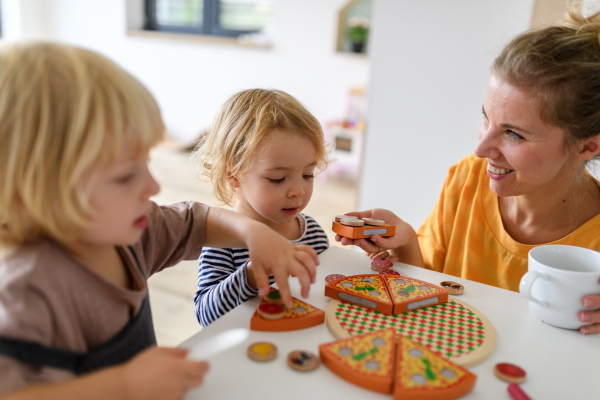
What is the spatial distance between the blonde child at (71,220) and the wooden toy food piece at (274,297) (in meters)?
0.18

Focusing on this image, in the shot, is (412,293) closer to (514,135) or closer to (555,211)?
(514,135)

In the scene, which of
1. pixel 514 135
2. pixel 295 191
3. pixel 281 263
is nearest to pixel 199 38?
pixel 295 191

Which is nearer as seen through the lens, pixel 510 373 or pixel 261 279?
pixel 510 373

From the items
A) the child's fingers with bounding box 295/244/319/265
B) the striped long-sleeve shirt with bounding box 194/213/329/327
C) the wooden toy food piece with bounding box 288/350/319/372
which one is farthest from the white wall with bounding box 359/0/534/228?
the wooden toy food piece with bounding box 288/350/319/372

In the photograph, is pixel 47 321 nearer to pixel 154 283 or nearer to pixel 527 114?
pixel 527 114

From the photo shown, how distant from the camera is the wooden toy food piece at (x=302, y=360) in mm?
535

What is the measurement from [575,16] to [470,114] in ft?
2.26

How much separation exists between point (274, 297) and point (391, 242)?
0.33m

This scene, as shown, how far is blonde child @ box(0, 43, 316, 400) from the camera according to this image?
1.49ft

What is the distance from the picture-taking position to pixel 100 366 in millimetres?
526

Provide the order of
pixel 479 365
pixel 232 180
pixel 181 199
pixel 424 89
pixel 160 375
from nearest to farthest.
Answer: pixel 160 375 < pixel 479 365 < pixel 232 180 < pixel 424 89 < pixel 181 199

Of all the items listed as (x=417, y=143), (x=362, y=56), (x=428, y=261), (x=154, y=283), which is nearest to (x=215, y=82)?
(x=362, y=56)

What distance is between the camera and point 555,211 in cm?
107

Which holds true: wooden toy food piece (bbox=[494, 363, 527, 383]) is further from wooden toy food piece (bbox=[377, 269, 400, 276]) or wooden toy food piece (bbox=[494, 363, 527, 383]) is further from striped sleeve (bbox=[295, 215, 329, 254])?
striped sleeve (bbox=[295, 215, 329, 254])
